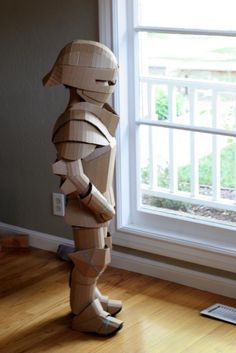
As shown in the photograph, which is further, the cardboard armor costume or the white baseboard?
the white baseboard

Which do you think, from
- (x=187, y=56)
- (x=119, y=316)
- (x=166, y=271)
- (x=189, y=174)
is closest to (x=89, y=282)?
(x=119, y=316)

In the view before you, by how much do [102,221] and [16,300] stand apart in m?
0.71

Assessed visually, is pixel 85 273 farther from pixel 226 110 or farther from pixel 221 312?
pixel 226 110

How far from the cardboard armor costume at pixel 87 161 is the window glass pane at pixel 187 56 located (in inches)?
22.7

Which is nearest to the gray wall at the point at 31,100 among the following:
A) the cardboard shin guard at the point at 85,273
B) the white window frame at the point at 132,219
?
the white window frame at the point at 132,219

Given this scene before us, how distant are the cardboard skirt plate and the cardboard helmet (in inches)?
41.7

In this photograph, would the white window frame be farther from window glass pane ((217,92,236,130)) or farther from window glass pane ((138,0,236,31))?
window glass pane ((217,92,236,130))

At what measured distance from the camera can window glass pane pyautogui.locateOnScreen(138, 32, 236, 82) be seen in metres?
3.52

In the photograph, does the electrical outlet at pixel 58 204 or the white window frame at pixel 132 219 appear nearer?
the white window frame at pixel 132 219

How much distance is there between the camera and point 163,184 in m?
3.91

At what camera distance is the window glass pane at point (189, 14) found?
347cm

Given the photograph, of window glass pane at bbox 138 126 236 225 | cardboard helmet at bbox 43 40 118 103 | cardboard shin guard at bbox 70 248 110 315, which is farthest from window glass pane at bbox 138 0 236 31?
cardboard shin guard at bbox 70 248 110 315

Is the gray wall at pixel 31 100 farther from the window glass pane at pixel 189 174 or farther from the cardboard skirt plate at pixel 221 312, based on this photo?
the cardboard skirt plate at pixel 221 312

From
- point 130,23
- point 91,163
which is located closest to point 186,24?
point 130,23
